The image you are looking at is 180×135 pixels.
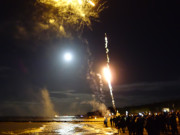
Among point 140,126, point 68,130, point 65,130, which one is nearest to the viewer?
point 140,126

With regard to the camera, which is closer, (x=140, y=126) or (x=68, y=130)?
(x=140, y=126)

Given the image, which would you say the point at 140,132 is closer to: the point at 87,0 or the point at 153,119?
the point at 153,119

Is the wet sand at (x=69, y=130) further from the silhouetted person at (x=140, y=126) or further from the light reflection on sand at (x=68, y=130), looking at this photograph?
the silhouetted person at (x=140, y=126)

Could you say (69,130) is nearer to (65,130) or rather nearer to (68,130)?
(68,130)

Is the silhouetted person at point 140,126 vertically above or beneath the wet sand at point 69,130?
above

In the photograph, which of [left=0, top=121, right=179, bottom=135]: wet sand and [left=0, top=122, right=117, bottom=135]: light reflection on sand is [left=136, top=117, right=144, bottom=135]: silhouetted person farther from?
[left=0, top=122, right=117, bottom=135]: light reflection on sand

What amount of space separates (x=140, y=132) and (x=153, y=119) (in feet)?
6.97

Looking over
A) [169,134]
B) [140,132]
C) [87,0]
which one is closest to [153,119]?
[140,132]

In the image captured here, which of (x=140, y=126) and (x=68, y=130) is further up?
(x=140, y=126)

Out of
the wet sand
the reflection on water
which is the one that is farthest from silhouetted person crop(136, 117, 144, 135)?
the reflection on water

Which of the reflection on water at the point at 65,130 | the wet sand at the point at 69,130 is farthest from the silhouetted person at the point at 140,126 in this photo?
the reflection on water at the point at 65,130

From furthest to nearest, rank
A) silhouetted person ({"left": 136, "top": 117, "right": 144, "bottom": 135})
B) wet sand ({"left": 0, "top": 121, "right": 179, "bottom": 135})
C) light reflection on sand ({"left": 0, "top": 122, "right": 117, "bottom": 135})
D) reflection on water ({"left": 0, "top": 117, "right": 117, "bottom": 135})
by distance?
reflection on water ({"left": 0, "top": 117, "right": 117, "bottom": 135}) < light reflection on sand ({"left": 0, "top": 122, "right": 117, "bottom": 135}) < wet sand ({"left": 0, "top": 121, "right": 179, "bottom": 135}) < silhouetted person ({"left": 136, "top": 117, "right": 144, "bottom": 135})

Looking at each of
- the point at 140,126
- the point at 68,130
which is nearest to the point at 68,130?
the point at 68,130

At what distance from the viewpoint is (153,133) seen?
14250mm
